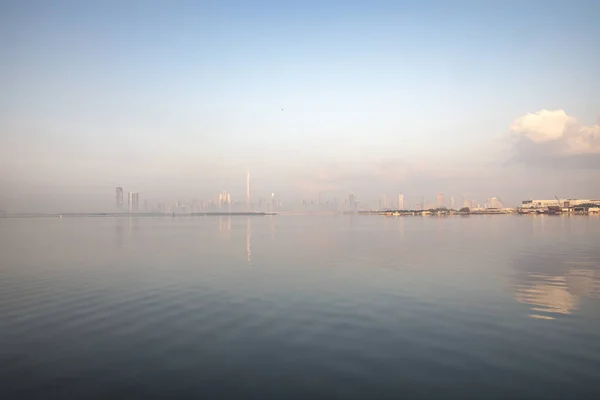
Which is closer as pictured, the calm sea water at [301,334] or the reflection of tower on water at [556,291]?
the calm sea water at [301,334]

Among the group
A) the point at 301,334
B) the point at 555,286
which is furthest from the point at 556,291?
the point at 301,334

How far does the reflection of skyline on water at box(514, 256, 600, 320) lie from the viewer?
20625mm

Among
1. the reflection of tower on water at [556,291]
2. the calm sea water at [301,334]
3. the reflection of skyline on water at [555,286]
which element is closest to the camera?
the calm sea water at [301,334]

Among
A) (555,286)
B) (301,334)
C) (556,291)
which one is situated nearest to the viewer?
(301,334)

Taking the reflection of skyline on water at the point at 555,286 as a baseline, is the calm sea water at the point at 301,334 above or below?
above

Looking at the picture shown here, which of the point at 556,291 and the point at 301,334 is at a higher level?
the point at 301,334

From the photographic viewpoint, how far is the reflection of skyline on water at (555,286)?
2062 cm

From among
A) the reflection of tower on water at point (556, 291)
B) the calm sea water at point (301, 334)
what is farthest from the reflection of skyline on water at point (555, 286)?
the calm sea water at point (301, 334)

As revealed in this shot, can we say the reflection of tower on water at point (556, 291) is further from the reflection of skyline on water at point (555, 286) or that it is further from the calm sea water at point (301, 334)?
the calm sea water at point (301, 334)

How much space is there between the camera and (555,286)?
26.4 m

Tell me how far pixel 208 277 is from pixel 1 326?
14657mm

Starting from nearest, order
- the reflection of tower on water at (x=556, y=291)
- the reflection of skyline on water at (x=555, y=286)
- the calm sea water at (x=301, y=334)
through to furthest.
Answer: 1. the calm sea water at (x=301, y=334)
2. the reflection of tower on water at (x=556, y=291)
3. the reflection of skyline on water at (x=555, y=286)

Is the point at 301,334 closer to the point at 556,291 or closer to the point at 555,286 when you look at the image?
the point at 556,291

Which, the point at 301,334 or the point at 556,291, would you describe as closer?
the point at 301,334
